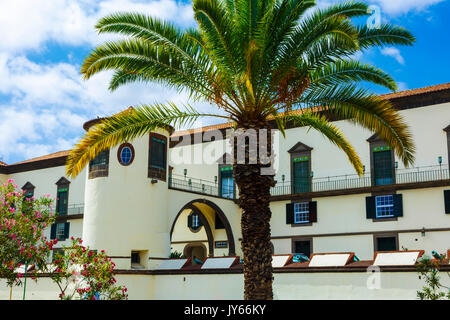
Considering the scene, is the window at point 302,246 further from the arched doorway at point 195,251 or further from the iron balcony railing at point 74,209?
the iron balcony railing at point 74,209

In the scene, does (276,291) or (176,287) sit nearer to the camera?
(276,291)

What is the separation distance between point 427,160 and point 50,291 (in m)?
20.4

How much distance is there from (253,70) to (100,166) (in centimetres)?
1607

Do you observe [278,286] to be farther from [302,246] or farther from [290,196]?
[290,196]

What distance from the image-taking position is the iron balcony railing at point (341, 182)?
2924 centimetres

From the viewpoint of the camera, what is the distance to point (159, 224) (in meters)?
28.0

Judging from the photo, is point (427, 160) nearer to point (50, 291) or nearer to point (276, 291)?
point (276, 291)

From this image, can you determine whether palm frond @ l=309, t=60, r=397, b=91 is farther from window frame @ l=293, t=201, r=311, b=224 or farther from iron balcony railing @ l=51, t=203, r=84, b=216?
iron balcony railing @ l=51, t=203, r=84, b=216

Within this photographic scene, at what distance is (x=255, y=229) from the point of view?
13648 mm

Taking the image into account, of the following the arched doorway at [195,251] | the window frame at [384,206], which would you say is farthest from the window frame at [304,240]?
the arched doorway at [195,251]

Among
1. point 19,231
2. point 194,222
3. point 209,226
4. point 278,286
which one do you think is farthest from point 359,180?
point 19,231

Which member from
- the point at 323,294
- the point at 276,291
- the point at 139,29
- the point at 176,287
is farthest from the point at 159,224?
the point at 139,29

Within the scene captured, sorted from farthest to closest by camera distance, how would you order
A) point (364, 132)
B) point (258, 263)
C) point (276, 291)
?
point (364, 132)
point (276, 291)
point (258, 263)
